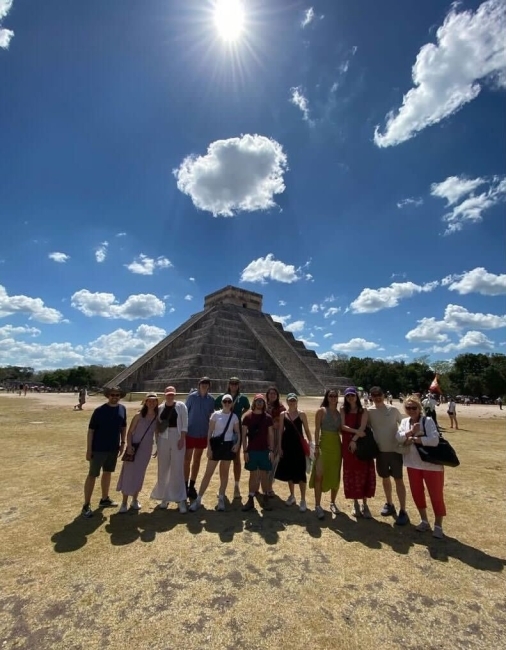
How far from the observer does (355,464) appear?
5.03 m

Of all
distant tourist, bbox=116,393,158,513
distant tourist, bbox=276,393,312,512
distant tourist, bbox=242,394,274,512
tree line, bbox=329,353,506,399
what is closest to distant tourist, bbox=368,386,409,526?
distant tourist, bbox=276,393,312,512

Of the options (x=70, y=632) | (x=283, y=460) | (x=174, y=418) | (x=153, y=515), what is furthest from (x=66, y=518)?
(x=283, y=460)

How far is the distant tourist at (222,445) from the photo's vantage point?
5172 millimetres

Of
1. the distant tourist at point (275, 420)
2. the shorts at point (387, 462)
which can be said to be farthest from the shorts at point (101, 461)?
the shorts at point (387, 462)

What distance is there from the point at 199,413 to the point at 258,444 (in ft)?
3.71

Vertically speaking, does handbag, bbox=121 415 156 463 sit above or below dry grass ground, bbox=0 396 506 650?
above

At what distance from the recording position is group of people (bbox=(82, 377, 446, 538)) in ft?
16.3

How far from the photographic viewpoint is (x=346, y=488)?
197 inches

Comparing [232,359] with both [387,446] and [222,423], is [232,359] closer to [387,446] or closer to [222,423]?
[222,423]

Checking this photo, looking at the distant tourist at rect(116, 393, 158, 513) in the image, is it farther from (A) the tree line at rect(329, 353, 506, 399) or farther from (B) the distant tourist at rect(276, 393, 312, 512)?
(A) the tree line at rect(329, 353, 506, 399)

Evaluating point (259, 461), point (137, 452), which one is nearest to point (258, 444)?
point (259, 461)

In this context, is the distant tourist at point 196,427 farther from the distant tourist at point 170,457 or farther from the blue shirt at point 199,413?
the distant tourist at point 170,457

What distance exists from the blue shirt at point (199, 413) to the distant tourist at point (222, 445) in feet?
1.30

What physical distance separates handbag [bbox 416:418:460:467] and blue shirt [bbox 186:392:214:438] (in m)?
3.21
